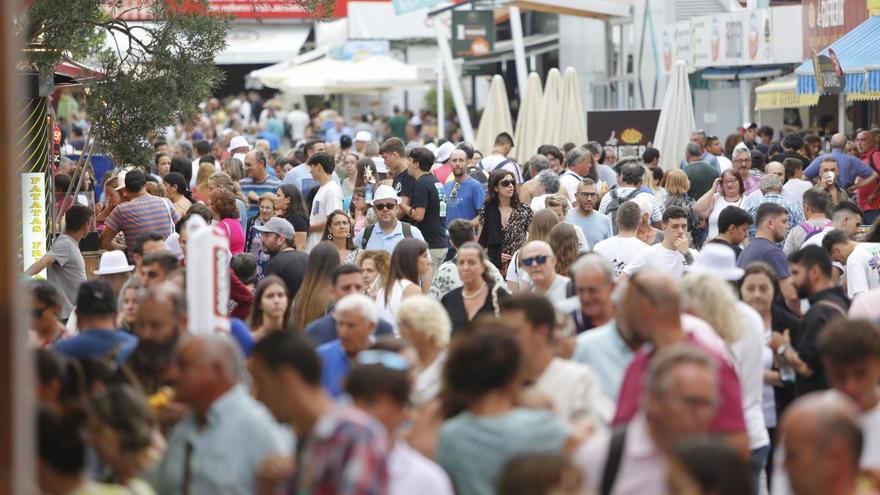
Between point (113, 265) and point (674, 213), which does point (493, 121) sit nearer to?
point (674, 213)

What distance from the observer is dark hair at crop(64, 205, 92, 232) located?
36.1 ft

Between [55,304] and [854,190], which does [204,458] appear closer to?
[55,304]

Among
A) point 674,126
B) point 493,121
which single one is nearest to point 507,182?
point 674,126

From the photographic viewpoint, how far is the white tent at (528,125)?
22562 mm

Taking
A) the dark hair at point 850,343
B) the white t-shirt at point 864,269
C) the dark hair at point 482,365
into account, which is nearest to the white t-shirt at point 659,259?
the white t-shirt at point 864,269

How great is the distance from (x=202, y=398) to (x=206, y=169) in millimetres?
11425

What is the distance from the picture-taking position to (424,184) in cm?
1377

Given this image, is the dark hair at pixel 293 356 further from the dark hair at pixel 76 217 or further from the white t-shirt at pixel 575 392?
the dark hair at pixel 76 217

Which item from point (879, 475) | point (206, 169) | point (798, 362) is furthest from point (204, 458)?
point (206, 169)

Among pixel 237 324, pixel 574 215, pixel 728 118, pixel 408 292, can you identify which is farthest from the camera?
pixel 728 118

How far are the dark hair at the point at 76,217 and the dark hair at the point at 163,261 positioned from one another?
230cm

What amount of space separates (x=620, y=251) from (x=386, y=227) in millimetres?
2183

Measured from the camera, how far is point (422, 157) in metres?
13.9

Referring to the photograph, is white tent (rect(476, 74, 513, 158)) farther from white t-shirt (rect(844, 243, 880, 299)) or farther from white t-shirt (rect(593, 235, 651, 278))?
white t-shirt (rect(844, 243, 880, 299))
